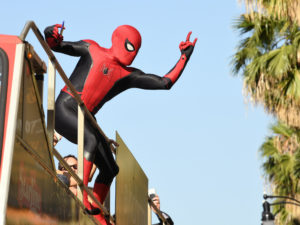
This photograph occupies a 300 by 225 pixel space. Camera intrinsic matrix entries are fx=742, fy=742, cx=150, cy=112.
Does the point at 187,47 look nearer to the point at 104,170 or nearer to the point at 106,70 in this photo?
the point at 106,70

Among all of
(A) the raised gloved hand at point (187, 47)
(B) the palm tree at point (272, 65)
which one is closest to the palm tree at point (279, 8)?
(B) the palm tree at point (272, 65)

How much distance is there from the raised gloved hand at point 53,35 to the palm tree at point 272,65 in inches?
463

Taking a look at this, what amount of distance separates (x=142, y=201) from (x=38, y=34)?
4.14 metres

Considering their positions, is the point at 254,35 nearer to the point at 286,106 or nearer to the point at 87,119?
the point at 286,106

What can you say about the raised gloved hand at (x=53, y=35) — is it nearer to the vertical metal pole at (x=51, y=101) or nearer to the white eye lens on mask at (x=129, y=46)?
the white eye lens on mask at (x=129, y=46)

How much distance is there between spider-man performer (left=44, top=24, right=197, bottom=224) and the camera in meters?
6.24

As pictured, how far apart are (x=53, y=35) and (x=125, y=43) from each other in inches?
35.0

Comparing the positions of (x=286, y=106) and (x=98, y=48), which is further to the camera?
(x=286, y=106)

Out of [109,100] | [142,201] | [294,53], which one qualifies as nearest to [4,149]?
[109,100]

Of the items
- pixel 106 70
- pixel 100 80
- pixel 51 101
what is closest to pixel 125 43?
pixel 106 70

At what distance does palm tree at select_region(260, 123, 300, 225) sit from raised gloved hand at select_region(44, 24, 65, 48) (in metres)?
14.2

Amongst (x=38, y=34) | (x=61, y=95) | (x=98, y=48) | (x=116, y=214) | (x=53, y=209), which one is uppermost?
(x=98, y=48)

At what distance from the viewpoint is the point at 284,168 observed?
2202cm

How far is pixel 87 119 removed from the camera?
602 centimetres
